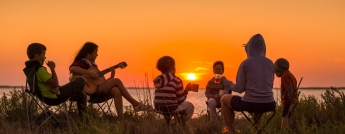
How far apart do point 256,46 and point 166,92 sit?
1.46 m

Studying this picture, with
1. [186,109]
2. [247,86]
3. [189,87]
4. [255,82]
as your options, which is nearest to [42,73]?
[186,109]

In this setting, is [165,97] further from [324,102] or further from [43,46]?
[324,102]

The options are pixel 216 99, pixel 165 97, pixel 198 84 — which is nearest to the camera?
pixel 165 97

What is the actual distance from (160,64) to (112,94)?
→ 1428mm

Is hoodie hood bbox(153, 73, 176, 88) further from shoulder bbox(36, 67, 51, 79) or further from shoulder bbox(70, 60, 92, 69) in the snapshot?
shoulder bbox(70, 60, 92, 69)

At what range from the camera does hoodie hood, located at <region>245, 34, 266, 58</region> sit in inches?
206

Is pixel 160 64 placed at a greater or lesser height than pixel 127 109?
greater

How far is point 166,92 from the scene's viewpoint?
19.8ft

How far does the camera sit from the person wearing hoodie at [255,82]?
5051 mm

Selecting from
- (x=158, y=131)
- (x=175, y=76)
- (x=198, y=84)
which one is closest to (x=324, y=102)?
Answer: (x=198, y=84)

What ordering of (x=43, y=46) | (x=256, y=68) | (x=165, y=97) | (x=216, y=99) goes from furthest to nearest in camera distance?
(x=216, y=99) < (x=43, y=46) < (x=165, y=97) < (x=256, y=68)

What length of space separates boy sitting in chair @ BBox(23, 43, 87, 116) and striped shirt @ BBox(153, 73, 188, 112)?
1.32 metres

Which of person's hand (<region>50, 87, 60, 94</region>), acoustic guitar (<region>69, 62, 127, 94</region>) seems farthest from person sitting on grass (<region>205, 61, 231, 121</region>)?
person's hand (<region>50, 87, 60, 94</region>)

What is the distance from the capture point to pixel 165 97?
6.05 meters
